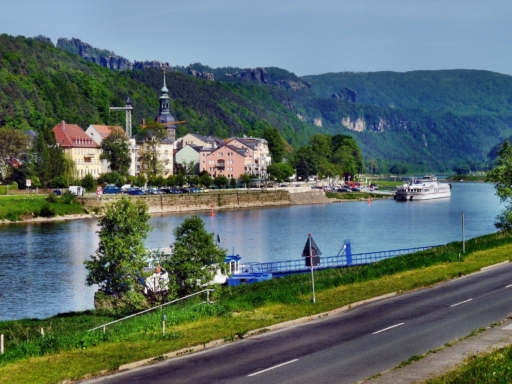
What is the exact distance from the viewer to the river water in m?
44.5

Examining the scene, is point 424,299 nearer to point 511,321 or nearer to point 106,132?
point 511,321

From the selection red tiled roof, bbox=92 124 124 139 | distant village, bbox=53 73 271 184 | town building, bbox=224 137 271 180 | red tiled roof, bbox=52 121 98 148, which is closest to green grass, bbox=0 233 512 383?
distant village, bbox=53 73 271 184

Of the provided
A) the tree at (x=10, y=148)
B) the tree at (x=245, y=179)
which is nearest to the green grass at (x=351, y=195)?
the tree at (x=245, y=179)

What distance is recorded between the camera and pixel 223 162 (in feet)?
485

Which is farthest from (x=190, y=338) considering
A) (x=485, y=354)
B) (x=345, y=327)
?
(x=485, y=354)

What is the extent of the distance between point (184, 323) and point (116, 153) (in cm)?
10481

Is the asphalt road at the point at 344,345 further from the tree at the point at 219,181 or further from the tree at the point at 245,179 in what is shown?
the tree at the point at 245,179

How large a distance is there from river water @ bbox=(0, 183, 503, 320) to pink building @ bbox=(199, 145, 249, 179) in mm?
34199

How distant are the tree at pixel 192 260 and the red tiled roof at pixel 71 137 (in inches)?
3694

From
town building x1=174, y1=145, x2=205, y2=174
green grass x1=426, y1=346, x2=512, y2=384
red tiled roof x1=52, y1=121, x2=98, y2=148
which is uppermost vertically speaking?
red tiled roof x1=52, y1=121, x2=98, y2=148

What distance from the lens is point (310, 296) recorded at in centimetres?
2717

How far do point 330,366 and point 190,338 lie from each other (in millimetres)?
3914

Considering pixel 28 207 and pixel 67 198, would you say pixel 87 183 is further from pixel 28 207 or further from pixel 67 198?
pixel 28 207

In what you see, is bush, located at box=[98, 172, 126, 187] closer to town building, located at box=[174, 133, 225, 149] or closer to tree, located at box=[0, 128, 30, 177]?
tree, located at box=[0, 128, 30, 177]
